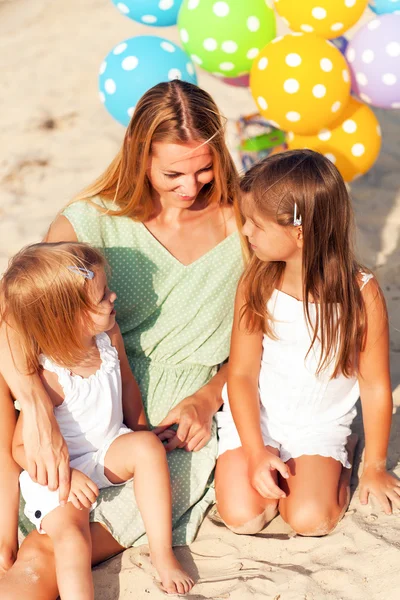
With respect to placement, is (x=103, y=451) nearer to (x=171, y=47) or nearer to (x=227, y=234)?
(x=227, y=234)

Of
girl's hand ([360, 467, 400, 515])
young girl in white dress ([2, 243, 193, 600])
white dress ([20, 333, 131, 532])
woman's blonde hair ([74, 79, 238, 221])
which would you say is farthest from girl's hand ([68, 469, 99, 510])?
woman's blonde hair ([74, 79, 238, 221])

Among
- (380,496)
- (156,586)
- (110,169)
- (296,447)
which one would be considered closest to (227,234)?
(110,169)

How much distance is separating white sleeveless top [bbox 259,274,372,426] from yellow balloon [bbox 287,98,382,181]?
1429 mm

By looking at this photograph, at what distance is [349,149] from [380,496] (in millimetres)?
1936

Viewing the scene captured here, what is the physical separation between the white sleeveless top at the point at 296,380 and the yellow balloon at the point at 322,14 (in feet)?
5.32

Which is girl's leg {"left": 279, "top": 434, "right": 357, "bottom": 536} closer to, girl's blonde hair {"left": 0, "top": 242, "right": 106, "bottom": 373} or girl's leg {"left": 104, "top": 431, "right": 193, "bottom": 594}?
girl's leg {"left": 104, "top": 431, "right": 193, "bottom": 594}

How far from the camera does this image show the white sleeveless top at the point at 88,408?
104 inches

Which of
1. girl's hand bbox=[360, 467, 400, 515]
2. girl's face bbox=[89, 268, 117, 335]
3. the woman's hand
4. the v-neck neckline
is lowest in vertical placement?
girl's hand bbox=[360, 467, 400, 515]

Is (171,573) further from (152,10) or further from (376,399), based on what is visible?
(152,10)

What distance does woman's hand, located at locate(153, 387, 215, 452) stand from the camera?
2.93 meters

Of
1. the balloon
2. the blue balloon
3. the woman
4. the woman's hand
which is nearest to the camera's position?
the woman

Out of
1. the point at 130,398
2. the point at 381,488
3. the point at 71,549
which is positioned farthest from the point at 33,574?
the point at 381,488

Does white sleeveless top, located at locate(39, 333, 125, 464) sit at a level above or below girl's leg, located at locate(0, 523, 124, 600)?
above

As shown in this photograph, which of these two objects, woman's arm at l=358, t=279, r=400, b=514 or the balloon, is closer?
woman's arm at l=358, t=279, r=400, b=514
